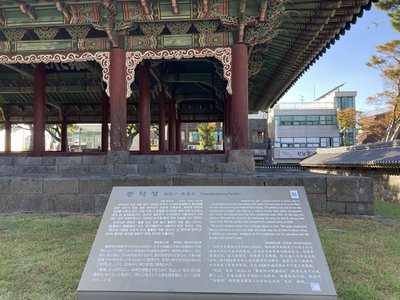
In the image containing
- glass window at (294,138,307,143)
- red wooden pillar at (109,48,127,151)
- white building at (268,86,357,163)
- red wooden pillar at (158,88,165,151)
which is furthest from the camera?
glass window at (294,138,307,143)

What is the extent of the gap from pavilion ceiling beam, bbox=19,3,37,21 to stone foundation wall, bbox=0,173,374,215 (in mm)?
4020

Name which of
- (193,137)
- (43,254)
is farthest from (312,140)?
(43,254)

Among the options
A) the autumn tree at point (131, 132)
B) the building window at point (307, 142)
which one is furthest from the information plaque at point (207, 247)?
the building window at point (307, 142)

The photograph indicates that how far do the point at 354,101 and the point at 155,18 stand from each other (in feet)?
157

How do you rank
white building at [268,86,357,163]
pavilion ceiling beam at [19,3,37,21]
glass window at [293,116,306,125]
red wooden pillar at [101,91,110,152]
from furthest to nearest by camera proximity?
glass window at [293,116,306,125], white building at [268,86,357,163], red wooden pillar at [101,91,110,152], pavilion ceiling beam at [19,3,37,21]

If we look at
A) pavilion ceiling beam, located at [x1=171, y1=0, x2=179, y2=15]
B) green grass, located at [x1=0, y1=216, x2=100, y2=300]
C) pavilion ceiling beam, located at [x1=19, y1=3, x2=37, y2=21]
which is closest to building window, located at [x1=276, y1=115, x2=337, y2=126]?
pavilion ceiling beam, located at [x1=171, y1=0, x2=179, y2=15]

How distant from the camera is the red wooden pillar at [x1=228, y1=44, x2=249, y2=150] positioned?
8492mm

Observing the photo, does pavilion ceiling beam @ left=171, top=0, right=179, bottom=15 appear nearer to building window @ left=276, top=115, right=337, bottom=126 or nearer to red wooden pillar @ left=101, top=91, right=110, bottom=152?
red wooden pillar @ left=101, top=91, right=110, bottom=152

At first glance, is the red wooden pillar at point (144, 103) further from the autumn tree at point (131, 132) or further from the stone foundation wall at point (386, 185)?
the autumn tree at point (131, 132)

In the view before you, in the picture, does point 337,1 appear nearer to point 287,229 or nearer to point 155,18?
point 155,18

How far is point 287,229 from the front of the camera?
2.88 meters

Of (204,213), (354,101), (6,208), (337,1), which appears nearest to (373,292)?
(204,213)

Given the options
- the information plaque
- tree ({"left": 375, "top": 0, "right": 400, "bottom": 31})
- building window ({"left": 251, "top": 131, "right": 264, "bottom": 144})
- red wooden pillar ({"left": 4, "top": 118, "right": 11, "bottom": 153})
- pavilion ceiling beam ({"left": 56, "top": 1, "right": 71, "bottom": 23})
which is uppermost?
tree ({"left": 375, "top": 0, "right": 400, "bottom": 31})

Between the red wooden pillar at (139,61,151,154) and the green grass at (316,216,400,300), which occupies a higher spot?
the red wooden pillar at (139,61,151,154)
